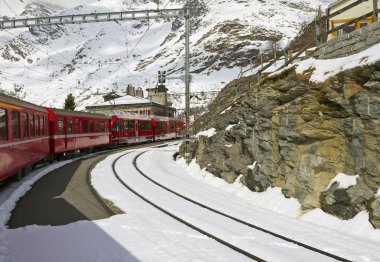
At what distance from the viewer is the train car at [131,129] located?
32531 millimetres

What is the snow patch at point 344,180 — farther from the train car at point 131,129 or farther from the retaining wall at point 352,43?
the train car at point 131,129

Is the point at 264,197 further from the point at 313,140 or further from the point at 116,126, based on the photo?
the point at 116,126

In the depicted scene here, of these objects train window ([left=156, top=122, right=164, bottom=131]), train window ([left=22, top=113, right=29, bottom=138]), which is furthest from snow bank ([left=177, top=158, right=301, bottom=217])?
train window ([left=156, top=122, right=164, bottom=131])

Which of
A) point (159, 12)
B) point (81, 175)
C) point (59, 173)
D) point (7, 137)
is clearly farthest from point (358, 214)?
Result: point (159, 12)

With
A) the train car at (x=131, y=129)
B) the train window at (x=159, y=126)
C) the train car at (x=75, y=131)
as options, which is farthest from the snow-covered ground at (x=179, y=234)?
the train window at (x=159, y=126)

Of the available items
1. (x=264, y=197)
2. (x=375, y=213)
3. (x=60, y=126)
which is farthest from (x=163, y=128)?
(x=375, y=213)

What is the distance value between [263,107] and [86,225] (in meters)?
6.97

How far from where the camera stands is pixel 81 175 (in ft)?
53.3

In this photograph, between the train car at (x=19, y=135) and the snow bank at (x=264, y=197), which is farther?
the train car at (x=19, y=135)

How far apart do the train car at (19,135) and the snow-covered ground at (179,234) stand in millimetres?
1171

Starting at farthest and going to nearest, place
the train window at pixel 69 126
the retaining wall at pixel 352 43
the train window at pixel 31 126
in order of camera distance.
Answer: the train window at pixel 69 126 < the train window at pixel 31 126 < the retaining wall at pixel 352 43

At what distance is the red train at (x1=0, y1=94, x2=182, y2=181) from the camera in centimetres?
1182

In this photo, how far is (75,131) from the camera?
23.7 metres

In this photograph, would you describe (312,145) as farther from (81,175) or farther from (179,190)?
(81,175)
